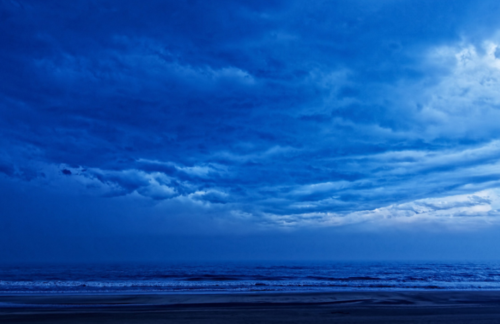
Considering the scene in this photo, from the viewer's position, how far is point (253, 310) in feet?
61.1

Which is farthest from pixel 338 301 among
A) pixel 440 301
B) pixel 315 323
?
pixel 315 323

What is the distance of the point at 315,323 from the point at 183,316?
6.70 metres

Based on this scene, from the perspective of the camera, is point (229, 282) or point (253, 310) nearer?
point (253, 310)

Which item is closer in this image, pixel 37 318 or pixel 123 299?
pixel 37 318

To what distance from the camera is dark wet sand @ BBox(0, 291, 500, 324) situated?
15914 mm

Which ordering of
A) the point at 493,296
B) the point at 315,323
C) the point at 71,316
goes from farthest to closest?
1. the point at 493,296
2. the point at 71,316
3. the point at 315,323

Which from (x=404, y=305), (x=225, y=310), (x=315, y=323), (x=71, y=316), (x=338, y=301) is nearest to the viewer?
(x=315, y=323)

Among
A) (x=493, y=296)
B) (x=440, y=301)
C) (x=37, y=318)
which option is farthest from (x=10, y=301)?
(x=493, y=296)

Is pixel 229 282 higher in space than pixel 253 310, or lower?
lower

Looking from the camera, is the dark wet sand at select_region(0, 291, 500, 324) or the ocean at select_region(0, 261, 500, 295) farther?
the ocean at select_region(0, 261, 500, 295)

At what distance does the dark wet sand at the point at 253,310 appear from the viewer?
15.9 m

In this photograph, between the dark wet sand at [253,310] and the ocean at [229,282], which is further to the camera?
the ocean at [229,282]

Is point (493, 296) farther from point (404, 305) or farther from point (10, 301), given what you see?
point (10, 301)

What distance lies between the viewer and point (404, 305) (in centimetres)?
2098
